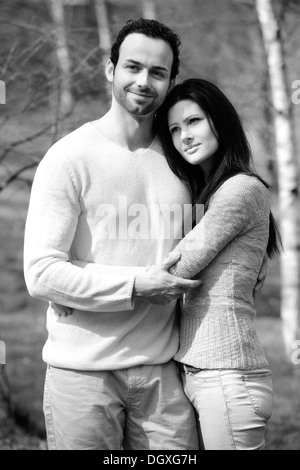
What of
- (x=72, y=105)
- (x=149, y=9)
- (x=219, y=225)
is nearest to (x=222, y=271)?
(x=219, y=225)

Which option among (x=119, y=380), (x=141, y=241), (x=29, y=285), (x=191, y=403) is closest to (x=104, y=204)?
(x=141, y=241)

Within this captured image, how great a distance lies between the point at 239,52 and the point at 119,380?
690 cm

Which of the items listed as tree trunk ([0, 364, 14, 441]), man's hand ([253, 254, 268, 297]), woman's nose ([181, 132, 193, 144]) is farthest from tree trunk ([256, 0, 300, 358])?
woman's nose ([181, 132, 193, 144])

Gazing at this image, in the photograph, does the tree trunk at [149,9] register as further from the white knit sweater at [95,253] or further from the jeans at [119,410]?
the jeans at [119,410]

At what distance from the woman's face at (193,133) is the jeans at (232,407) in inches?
29.9

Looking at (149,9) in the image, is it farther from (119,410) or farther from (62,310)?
(119,410)

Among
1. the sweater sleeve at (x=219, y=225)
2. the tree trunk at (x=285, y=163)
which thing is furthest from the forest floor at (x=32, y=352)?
the sweater sleeve at (x=219, y=225)

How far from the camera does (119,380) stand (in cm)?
242

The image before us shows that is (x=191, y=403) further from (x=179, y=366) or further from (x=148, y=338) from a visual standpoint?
(x=148, y=338)

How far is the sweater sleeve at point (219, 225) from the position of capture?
7.65 ft

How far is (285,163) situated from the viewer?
5637 millimetres

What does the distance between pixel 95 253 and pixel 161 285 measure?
27 cm

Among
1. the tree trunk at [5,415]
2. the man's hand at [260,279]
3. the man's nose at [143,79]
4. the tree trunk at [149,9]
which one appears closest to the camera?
the man's nose at [143,79]

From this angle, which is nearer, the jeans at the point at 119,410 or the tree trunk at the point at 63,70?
the jeans at the point at 119,410
